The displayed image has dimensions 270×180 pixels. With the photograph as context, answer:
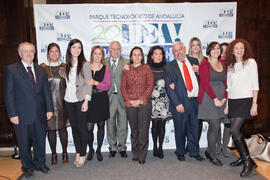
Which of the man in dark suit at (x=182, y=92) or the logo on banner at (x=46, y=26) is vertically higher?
the logo on banner at (x=46, y=26)

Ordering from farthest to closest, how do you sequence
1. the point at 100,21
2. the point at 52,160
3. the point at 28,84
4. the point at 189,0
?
the point at 189,0, the point at 100,21, the point at 52,160, the point at 28,84

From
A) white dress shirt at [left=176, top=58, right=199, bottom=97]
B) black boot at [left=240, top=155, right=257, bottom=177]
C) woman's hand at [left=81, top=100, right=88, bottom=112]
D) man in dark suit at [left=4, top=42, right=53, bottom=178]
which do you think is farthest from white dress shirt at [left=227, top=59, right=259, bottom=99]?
man in dark suit at [left=4, top=42, right=53, bottom=178]

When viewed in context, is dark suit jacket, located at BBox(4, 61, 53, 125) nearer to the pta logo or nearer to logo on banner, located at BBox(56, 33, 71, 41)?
logo on banner, located at BBox(56, 33, 71, 41)

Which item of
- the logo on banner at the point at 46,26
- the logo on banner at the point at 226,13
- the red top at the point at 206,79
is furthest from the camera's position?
the logo on banner at the point at 226,13

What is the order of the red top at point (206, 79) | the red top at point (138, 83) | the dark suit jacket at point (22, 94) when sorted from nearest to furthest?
the dark suit jacket at point (22, 94)
the red top at point (206, 79)
the red top at point (138, 83)

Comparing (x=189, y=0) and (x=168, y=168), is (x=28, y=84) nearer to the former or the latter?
(x=168, y=168)

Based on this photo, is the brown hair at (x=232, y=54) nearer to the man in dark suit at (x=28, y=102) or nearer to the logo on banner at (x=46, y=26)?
the man in dark suit at (x=28, y=102)

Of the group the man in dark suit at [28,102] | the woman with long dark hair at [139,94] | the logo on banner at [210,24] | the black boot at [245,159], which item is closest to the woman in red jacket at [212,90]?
the black boot at [245,159]

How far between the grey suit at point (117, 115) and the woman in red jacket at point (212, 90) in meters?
1.15

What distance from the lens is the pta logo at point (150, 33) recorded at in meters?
3.84

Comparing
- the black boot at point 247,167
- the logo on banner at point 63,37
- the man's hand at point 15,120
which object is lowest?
the black boot at point 247,167

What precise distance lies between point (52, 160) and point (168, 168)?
5.59 feet

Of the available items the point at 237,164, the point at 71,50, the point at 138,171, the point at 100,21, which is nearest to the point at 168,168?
the point at 138,171

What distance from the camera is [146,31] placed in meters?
3.85
